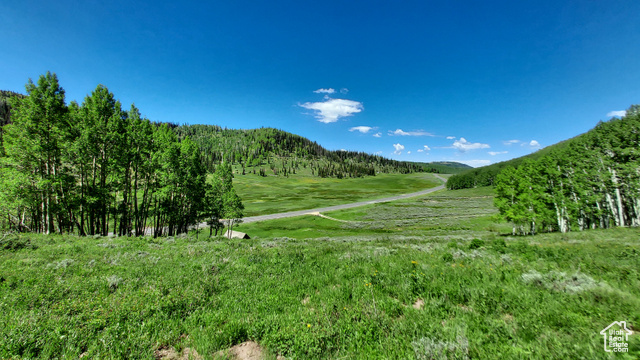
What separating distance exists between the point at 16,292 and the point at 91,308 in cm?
288

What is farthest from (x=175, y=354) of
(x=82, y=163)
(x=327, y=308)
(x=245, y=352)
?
(x=82, y=163)

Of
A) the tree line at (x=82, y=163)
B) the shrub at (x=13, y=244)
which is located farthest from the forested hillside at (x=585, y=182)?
the shrub at (x=13, y=244)

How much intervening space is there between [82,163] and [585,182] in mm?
69795

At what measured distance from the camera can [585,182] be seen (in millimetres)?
35688

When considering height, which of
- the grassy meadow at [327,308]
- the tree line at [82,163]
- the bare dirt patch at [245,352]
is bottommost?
the bare dirt patch at [245,352]

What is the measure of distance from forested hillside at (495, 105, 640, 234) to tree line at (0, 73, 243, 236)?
186 feet

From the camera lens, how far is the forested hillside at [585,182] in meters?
31.6

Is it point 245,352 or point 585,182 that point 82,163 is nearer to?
point 245,352

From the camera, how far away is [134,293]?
633cm

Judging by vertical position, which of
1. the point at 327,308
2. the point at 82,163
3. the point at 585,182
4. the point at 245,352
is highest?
the point at 82,163

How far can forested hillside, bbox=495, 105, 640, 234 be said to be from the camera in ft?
104

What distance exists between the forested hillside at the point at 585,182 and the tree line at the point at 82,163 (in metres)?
56.8

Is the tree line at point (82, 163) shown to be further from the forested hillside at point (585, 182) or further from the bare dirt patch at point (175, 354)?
the forested hillside at point (585, 182)

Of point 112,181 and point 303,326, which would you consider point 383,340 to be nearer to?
point 303,326
